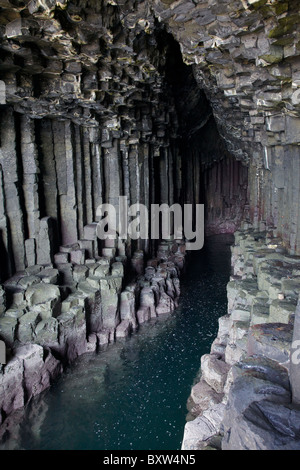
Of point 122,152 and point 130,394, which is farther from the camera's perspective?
→ point 122,152

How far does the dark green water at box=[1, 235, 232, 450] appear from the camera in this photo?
287 inches

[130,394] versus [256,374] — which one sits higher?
[256,374]

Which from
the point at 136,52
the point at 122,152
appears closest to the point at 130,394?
the point at 136,52

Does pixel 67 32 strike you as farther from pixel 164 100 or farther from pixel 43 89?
pixel 164 100

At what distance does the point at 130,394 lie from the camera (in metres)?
8.65

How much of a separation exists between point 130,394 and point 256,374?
4.70 meters

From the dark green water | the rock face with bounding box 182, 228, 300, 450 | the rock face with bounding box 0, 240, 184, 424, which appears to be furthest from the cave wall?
the dark green water

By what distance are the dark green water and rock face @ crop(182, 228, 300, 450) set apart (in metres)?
0.80

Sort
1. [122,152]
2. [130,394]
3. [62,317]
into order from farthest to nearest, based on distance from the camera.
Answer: [122,152], [62,317], [130,394]

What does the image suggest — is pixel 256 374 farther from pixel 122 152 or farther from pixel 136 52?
pixel 122 152
